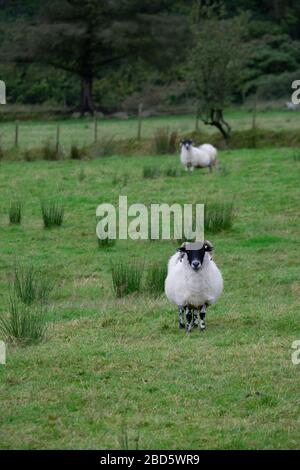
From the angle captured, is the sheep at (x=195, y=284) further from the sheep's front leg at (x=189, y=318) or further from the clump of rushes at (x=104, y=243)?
the clump of rushes at (x=104, y=243)

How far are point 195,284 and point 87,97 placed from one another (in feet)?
137

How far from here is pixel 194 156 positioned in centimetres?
2589

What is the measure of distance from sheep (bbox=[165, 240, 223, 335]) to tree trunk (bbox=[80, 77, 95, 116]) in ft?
132

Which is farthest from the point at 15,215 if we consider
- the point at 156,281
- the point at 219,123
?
the point at 219,123

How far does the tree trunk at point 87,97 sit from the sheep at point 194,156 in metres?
25.3

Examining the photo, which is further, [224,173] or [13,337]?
[224,173]

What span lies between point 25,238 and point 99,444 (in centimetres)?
1070

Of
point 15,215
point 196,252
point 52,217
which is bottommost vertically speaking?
point 196,252

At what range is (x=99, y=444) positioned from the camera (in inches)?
285

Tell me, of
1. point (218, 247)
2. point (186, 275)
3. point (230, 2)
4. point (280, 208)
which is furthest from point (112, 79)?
point (186, 275)

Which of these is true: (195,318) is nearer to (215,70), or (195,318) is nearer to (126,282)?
(126,282)

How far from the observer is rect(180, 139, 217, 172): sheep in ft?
84.9

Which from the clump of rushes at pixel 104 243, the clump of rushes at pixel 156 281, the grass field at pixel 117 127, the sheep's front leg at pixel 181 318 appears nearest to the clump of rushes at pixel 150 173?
the grass field at pixel 117 127

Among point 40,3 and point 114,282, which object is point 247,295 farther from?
point 40,3
